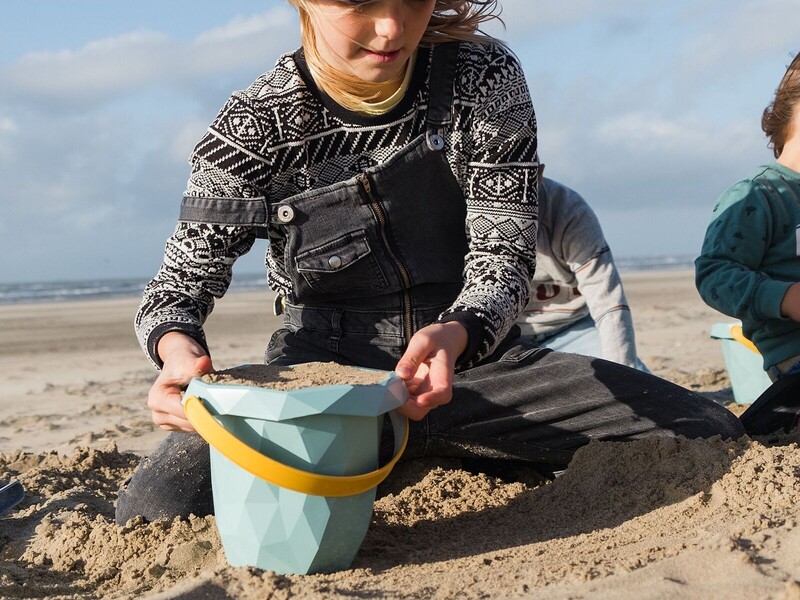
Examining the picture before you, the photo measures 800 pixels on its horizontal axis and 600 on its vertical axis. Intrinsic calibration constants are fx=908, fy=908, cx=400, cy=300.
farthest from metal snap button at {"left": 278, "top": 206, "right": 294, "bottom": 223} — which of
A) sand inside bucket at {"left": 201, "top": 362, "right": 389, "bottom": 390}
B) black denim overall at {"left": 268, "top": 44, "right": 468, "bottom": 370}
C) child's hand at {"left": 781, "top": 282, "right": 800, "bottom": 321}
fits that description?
child's hand at {"left": 781, "top": 282, "right": 800, "bottom": 321}

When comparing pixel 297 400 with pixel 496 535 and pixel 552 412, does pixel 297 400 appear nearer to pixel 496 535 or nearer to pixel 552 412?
pixel 496 535

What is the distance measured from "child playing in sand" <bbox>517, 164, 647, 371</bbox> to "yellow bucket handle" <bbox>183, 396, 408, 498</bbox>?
7.23 ft

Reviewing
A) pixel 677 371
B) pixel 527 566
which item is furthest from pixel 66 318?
pixel 527 566

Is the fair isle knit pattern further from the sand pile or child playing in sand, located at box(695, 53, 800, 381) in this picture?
child playing in sand, located at box(695, 53, 800, 381)

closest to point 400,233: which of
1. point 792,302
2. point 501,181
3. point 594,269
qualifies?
point 501,181

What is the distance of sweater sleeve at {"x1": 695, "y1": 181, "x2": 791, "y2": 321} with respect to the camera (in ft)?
10.6

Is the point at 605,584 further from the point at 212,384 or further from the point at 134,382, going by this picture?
the point at 134,382

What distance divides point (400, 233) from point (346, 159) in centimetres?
26

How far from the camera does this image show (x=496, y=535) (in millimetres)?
2178

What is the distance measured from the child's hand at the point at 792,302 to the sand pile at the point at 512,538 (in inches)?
21.5

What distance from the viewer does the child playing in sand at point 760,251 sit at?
3.28 meters

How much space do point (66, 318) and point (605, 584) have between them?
1434 centimetres

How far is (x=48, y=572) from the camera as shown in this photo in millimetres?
2250

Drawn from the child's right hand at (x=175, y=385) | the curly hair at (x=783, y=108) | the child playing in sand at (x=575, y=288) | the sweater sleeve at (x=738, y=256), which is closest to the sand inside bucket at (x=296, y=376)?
the child's right hand at (x=175, y=385)
